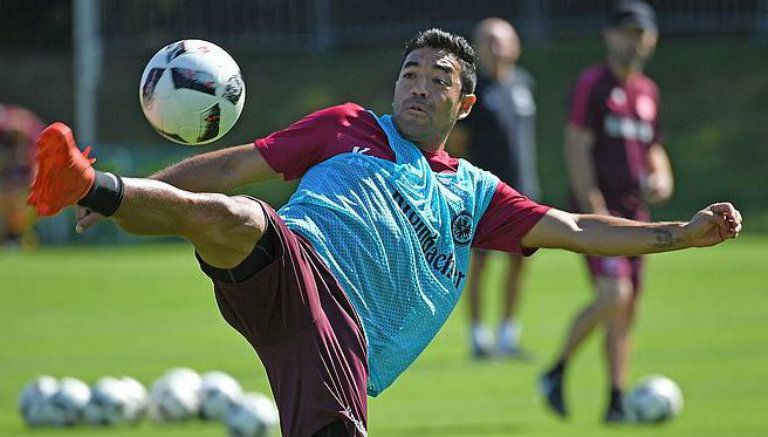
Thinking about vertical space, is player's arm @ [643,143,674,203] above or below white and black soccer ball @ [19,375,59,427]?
above

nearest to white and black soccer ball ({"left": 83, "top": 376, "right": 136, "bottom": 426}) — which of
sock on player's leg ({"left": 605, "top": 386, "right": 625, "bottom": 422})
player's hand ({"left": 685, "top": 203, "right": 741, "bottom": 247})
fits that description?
sock on player's leg ({"left": 605, "top": 386, "right": 625, "bottom": 422})

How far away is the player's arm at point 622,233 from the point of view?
6.70 metres

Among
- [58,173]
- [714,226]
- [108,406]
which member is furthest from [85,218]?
[108,406]

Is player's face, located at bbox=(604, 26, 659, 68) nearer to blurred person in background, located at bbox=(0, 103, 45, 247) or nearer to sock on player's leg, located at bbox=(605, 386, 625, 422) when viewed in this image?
sock on player's leg, located at bbox=(605, 386, 625, 422)

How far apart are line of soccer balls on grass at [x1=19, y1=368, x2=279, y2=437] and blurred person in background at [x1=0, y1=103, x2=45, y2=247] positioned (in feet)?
58.6

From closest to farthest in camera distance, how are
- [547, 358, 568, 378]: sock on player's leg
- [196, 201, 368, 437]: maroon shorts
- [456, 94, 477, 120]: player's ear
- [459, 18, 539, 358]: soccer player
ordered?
[196, 201, 368, 437]: maroon shorts
[456, 94, 477, 120]: player's ear
[547, 358, 568, 378]: sock on player's leg
[459, 18, 539, 358]: soccer player

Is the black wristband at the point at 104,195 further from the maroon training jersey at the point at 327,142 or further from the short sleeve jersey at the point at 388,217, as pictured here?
the maroon training jersey at the point at 327,142

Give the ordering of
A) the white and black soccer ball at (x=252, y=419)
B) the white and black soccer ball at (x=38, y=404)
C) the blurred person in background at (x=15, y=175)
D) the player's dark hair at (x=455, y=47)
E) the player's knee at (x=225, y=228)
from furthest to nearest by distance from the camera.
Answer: the blurred person in background at (x=15, y=175), the white and black soccer ball at (x=38, y=404), the white and black soccer ball at (x=252, y=419), the player's dark hair at (x=455, y=47), the player's knee at (x=225, y=228)

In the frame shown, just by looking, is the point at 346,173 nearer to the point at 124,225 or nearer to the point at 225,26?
the point at 124,225

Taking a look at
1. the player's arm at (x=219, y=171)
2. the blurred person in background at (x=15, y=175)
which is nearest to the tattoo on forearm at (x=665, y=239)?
the player's arm at (x=219, y=171)

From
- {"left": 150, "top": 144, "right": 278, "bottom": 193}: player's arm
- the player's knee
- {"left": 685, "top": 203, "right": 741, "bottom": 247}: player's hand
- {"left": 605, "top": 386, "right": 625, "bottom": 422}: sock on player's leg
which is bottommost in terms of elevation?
{"left": 605, "top": 386, "right": 625, "bottom": 422}: sock on player's leg

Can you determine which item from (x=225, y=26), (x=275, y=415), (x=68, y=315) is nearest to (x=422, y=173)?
(x=275, y=415)

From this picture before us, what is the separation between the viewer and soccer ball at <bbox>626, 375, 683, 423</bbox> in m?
10.8

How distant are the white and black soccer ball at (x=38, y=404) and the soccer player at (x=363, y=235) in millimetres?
4192
